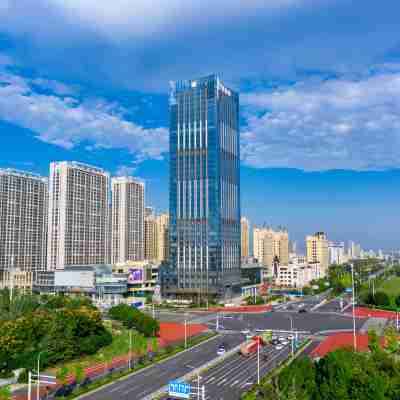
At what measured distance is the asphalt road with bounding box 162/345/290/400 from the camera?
50.6 meters

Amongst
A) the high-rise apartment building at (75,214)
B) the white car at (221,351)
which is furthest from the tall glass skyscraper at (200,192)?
the white car at (221,351)

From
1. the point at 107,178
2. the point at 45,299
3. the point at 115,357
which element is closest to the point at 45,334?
the point at 115,357

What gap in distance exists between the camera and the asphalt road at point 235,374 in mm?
50562

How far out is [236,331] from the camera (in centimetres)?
9112

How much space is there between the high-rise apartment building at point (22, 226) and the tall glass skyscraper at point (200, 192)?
57.4 metres

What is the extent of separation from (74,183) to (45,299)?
189ft

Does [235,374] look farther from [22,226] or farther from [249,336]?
[22,226]

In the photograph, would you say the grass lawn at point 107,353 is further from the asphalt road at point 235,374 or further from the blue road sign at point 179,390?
the blue road sign at point 179,390

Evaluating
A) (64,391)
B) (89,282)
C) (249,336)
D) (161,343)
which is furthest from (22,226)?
(64,391)

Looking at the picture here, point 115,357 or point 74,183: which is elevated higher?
point 74,183

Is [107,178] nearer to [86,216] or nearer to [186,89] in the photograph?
[86,216]

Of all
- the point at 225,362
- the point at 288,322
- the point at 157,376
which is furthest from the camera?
the point at 288,322

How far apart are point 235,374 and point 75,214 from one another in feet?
420

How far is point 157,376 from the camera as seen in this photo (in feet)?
188
